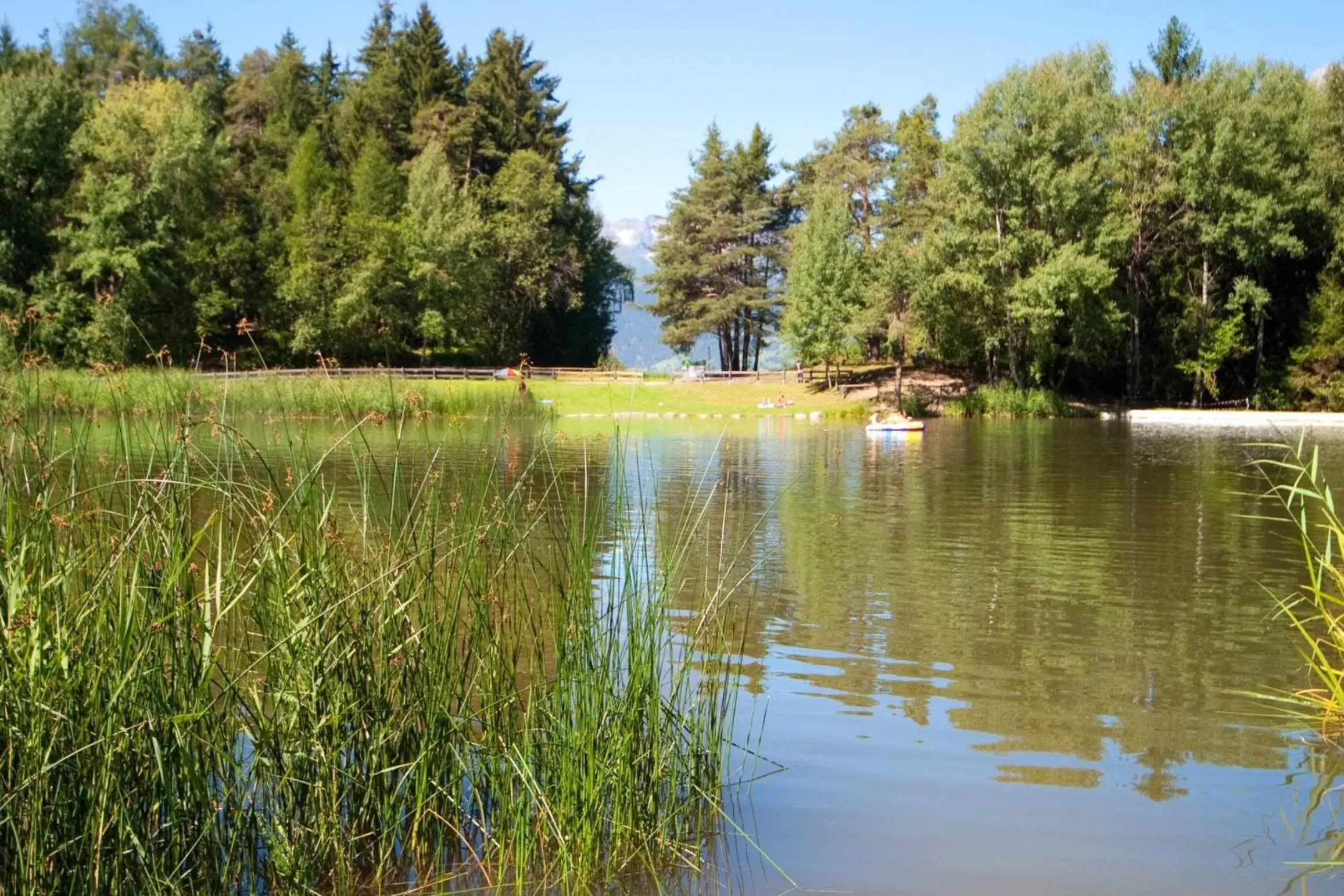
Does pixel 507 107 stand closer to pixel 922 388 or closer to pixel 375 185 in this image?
pixel 375 185

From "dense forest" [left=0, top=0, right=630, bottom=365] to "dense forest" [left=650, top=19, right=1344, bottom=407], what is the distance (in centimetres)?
1430

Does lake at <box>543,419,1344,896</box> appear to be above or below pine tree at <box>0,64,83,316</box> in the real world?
below

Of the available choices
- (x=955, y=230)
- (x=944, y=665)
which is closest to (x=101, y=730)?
(x=944, y=665)

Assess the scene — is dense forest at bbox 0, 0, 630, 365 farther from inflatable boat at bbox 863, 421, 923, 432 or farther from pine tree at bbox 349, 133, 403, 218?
inflatable boat at bbox 863, 421, 923, 432

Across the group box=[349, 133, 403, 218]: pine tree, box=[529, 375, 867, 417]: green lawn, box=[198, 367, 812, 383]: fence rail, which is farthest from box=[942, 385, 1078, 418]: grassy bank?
box=[349, 133, 403, 218]: pine tree

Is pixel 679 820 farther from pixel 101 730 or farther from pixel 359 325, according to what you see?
pixel 359 325

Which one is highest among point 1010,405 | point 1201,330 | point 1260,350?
point 1201,330

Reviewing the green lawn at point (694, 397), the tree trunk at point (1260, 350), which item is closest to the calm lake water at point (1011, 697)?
the green lawn at point (694, 397)

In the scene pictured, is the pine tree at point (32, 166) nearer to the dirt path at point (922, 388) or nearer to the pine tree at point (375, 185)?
the pine tree at point (375, 185)

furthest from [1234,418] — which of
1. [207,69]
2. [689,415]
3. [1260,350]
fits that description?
[207,69]

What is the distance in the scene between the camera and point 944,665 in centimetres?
677

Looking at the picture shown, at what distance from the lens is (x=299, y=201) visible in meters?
46.2

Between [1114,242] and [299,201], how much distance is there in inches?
1229

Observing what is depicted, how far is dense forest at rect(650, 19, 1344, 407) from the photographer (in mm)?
35531
